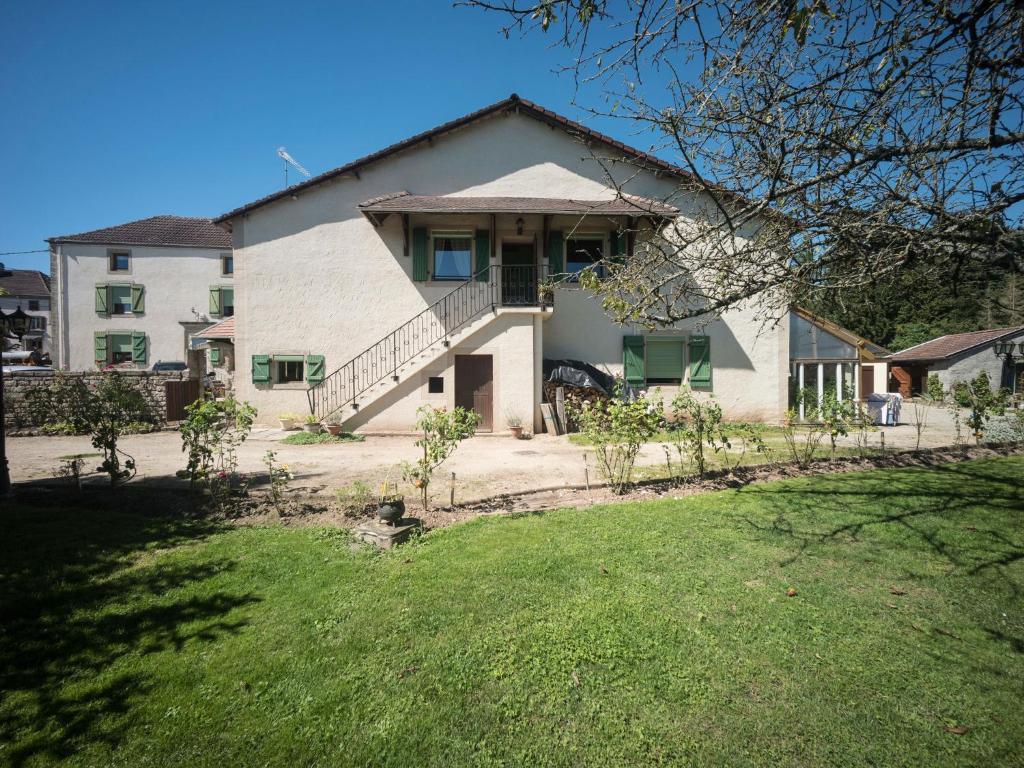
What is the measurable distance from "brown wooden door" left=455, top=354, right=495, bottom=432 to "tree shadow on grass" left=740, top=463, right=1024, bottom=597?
7.72 m

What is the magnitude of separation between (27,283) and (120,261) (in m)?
28.9

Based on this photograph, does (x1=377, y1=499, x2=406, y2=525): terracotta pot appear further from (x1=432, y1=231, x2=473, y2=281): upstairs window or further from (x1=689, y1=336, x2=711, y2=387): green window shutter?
(x1=689, y1=336, x2=711, y2=387): green window shutter

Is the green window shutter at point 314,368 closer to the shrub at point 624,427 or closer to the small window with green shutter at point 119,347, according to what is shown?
the shrub at point 624,427

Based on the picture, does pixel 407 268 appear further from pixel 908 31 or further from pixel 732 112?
pixel 908 31

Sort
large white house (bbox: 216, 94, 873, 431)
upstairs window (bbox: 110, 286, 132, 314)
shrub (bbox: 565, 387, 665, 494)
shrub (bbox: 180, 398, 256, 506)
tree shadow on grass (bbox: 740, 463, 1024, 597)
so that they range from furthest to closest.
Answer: upstairs window (bbox: 110, 286, 132, 314), large white house (bbox: 216, 94, 873, 431), shrub (bbox: 565, 387, 665, 494), shrub (bbox: 180, 398, 256, 506), tree shadow on grass (bbox: 740, 463, 1024, 597)

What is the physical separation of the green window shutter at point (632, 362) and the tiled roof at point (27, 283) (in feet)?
178

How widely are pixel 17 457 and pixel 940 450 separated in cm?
1854

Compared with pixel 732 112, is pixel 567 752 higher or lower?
lower

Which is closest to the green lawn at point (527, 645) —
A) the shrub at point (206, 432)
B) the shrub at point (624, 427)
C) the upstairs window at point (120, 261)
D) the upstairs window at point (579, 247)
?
the shrub at point (206, 432)

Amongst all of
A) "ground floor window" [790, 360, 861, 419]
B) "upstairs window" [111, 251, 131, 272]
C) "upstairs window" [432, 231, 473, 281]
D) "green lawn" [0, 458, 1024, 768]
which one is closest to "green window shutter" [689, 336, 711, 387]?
"ground floor window" [790, 360, 861, 419]

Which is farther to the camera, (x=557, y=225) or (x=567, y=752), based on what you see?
(x=557, y=225)

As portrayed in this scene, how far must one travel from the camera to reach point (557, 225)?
1308 centimetres

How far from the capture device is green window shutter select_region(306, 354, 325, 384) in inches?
509

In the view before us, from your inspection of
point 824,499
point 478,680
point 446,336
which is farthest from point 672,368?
point 478,680
